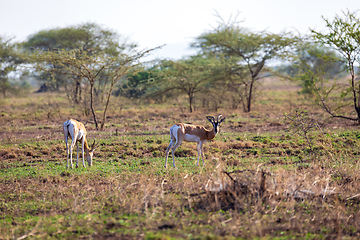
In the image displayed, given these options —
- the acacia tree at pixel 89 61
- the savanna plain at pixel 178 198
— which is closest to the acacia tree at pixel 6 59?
the acacia tree at pixel 89 61

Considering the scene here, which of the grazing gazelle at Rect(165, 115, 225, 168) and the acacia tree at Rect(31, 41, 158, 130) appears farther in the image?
the acacia tree at Rect(31, 41, 158, 130)

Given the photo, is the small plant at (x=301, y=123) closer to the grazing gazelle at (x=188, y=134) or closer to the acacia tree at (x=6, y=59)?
the grazing gazelle at (x=188, y=134)

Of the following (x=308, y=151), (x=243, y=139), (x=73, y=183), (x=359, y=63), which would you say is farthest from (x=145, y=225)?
(x=359, y=63)

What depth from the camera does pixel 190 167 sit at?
30.3 ft

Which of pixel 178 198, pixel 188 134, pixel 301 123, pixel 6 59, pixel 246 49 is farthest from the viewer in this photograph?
pixel 6 59

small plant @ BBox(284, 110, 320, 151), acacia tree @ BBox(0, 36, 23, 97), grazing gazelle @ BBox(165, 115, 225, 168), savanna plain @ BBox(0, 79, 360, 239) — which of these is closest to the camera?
savanna plain @ BBox(0, 79, 360, 239)

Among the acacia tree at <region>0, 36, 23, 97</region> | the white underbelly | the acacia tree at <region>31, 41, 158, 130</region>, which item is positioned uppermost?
the acacia tree at <region>0, 36, 23, 97</region>

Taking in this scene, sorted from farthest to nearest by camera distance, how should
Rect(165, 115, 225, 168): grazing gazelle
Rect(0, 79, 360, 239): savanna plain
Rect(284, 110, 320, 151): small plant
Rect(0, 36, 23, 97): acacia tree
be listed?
Rect(0, 36, 23, 97): acacia tree
Rect(284, 110, 320, 151): small plant
Rect(165, 115, 225, 168): grazing gazelle
Rect(0, 79, 360, 239): savanna plain

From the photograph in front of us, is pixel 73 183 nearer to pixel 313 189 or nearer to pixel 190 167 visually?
pixel 190 167

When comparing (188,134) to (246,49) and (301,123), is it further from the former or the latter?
(246,49)

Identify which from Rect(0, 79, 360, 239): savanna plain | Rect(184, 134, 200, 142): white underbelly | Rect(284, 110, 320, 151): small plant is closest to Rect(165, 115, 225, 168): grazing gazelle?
Rect(184, 134, 200, 142): white underbelly

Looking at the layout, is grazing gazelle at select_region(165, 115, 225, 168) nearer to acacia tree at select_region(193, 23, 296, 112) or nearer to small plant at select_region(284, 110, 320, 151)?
small plant at select_region(284, 110, 320, 151)

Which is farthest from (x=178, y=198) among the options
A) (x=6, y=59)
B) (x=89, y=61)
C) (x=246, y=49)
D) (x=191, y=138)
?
(x=6, y=59)

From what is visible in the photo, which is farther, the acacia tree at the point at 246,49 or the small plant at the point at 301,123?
the acacia tree at the point at 246,49
